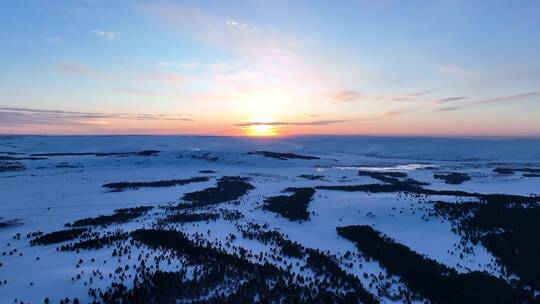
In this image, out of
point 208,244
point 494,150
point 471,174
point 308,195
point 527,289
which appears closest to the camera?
point 527,289

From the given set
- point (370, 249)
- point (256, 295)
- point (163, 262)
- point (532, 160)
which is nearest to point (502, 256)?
point (370, 249)

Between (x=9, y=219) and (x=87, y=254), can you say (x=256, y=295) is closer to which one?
(x=87, y=254)

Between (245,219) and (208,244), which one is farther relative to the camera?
(245,219)

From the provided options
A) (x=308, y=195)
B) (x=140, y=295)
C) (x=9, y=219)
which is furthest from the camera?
(x=308, y=195)

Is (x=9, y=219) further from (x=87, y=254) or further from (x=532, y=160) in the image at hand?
(x=532, y=160)

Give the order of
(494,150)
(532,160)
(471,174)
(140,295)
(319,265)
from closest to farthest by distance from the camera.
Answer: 1. (140,295)
2. (319,265)
3. (471,174)
4. (532,160)
5. (494,150)

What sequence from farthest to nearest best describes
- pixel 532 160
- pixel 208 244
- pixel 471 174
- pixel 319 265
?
pixel 532 160 → pixel 471 174 → pixel 208 244 → pixel 319 265

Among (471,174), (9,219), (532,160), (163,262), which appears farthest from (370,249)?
(532,160)

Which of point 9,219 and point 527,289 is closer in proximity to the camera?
point 527,289
